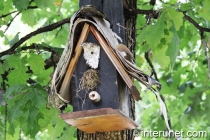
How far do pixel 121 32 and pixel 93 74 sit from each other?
0.98ft

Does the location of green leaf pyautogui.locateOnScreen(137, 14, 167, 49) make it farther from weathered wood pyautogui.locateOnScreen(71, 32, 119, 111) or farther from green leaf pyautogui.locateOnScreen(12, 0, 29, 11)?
green leaf pyautogui.locateOnScreen(12, 0, 29, 11)

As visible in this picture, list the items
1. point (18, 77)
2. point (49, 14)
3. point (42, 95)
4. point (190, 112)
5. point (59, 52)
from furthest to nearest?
point (49, 14), point (190, 112), point (59, 52), point (18, 77), point (42, 95)

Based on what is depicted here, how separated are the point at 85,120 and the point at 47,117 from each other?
635 millimetres

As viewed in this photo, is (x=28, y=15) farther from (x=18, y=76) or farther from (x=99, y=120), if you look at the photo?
(x=99, y=120)

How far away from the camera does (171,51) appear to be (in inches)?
84.0

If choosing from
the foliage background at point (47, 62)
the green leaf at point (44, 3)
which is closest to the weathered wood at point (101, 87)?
the foliage background at point (47, 62)

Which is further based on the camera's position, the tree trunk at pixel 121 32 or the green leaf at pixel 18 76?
the green leaf at pixel 18 76

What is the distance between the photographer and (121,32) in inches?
77.2

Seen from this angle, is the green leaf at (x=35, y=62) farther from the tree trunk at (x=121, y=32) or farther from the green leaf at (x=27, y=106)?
the tree trunk at (x=121, y=32)

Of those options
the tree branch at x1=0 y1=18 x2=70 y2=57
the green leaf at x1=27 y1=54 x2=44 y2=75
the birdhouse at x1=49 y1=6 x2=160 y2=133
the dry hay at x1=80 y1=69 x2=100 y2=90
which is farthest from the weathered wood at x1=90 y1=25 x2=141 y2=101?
the green leaf at x1=27 y1=54 x2=44 y2=75

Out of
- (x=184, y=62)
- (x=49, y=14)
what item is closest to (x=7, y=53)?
(x=49, y=14)

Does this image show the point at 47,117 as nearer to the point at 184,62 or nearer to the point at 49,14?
the point at 49,14

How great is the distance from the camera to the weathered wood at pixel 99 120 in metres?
1.64

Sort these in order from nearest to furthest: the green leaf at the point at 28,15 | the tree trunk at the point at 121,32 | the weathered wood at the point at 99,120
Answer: the weathered wood at the point at 99,120 → the tree trunk at the point at 121,32 → the green leaf at the point at 28,15
